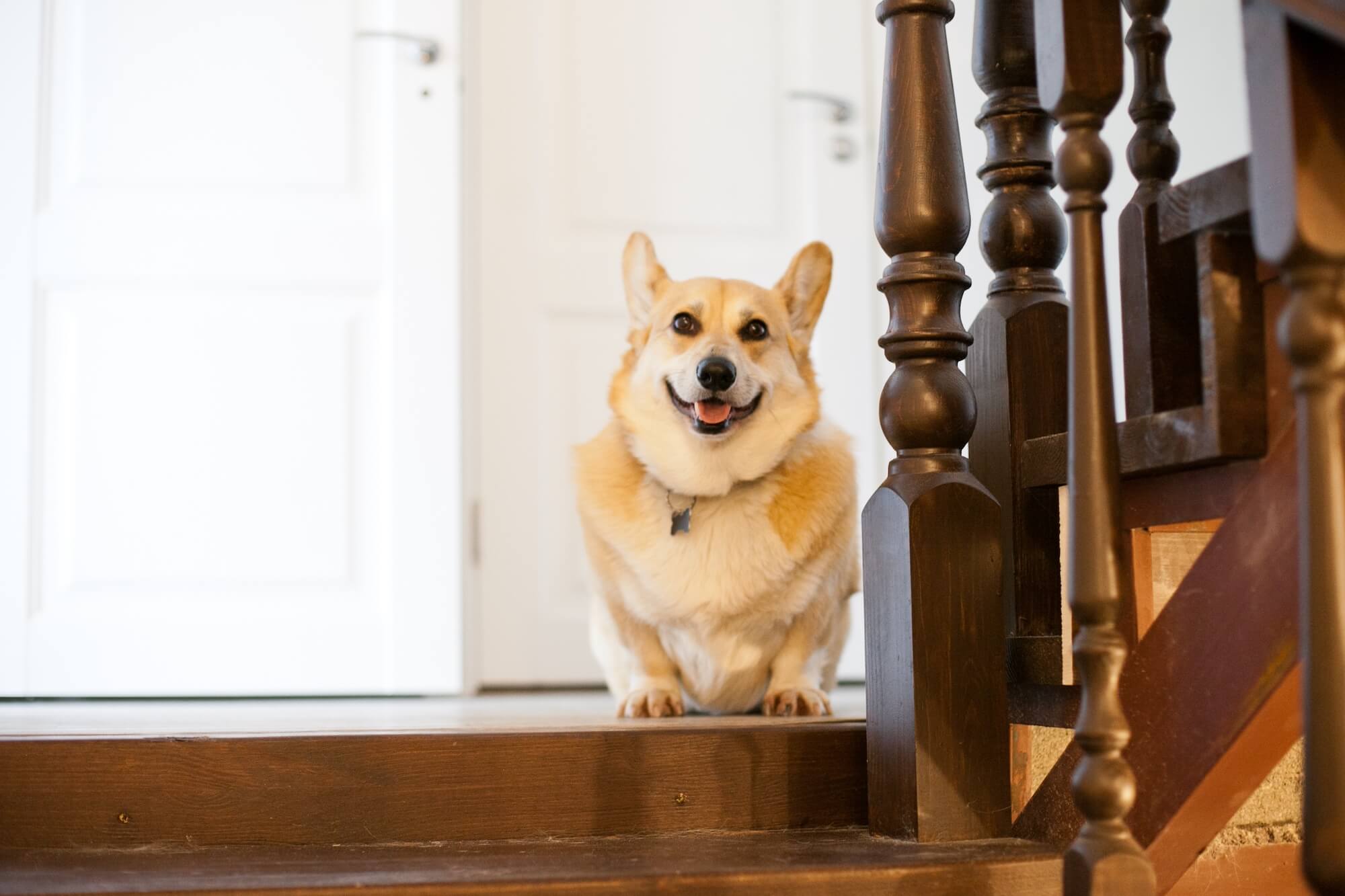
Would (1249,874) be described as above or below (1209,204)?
below

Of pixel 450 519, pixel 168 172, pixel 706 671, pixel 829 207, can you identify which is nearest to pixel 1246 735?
pixel 706 671

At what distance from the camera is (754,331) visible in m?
2.04

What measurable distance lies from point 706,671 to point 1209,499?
97 cm

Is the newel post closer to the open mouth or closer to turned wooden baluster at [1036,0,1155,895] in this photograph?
turned wooden baluster at [1036,0,1155,895]

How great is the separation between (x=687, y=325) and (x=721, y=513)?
1.13 ft

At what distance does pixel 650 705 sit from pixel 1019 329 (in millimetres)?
765

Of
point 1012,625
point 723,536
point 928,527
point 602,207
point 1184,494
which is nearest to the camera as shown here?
point 1184,494

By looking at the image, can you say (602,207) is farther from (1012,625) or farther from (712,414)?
(1012,625)

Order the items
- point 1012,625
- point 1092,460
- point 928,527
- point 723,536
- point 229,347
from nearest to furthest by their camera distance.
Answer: point 1092,460 → point 928,527 → point 1012,625 → point 723,536 → point 229,347

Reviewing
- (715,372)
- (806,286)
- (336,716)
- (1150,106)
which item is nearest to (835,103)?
(806,286)

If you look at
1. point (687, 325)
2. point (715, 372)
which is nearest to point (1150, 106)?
point (715, 372)

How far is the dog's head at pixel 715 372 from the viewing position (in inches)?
75.3

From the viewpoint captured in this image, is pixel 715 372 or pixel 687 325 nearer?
pixel 715 372

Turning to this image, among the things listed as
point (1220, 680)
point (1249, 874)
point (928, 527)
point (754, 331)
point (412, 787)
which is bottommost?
point (1249, 874)
